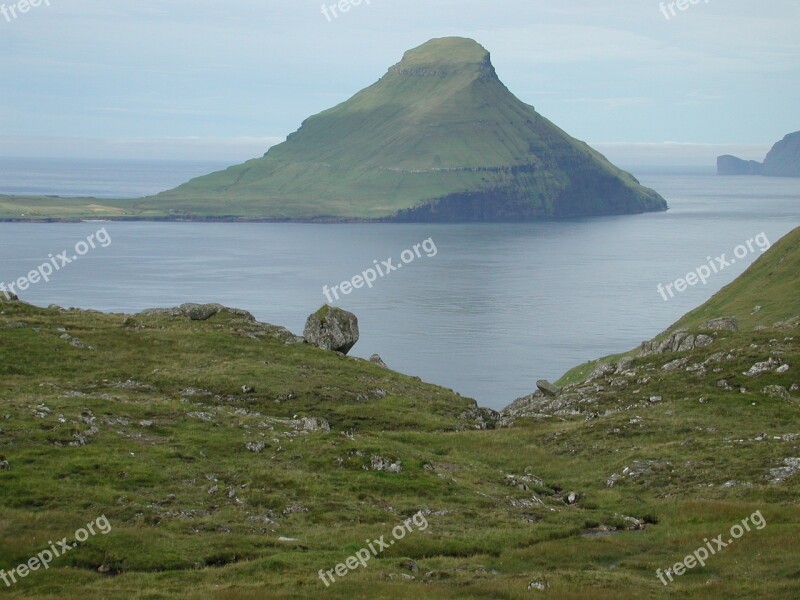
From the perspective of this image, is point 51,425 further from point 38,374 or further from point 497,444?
point 497,444

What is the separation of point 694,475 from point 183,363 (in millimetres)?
34431

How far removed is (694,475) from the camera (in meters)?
44.8

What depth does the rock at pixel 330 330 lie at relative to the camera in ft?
253

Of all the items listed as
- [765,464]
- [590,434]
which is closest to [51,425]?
[590,434]

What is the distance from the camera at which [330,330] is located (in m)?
77.4

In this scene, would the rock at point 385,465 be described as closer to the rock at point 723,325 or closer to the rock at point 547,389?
the rock at point 547,389

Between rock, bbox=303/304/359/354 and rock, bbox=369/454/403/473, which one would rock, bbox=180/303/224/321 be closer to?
rock, bbox=303/304/359/354

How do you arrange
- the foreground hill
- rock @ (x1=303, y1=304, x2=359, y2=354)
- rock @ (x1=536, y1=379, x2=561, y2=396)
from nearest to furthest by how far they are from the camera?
the foreground hill, rock @ (x1=536, y1=379, x2=561, y2=396), rock @ (x1=303, y1=304, x2=359, y2=354)

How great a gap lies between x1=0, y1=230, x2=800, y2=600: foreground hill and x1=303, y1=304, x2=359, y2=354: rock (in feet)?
12.4

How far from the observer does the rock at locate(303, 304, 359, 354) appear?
7712cm

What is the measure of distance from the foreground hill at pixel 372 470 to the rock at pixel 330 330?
3.79 m

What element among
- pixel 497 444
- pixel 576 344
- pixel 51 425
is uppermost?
pixel 51 425

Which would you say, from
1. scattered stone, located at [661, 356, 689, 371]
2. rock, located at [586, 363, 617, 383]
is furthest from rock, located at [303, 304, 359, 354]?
scattered stone, located at [661, 356, 689, 371]

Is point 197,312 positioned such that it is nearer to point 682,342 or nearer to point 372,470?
point 682,342
